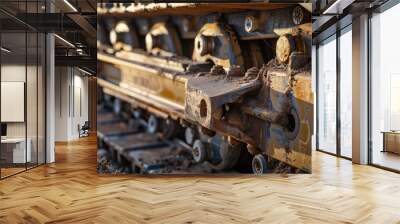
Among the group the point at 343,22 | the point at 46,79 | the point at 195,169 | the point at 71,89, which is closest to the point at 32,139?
the point at 46,79

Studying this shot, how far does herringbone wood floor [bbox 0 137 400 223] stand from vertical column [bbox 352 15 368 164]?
0.87 m

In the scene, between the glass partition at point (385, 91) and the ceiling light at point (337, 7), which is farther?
the glass partition at point (385, 91)

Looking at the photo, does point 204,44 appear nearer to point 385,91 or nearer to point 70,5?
point 70,5

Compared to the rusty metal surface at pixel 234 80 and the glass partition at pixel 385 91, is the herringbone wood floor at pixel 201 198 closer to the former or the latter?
the glass partition at pixel 385 91

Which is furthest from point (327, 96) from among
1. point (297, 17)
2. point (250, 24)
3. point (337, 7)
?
point (250, 24)

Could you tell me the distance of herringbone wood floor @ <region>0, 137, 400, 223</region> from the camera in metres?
3.69

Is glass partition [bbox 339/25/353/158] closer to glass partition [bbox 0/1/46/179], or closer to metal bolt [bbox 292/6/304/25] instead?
metal bolt [bbox 292/6/304/25]

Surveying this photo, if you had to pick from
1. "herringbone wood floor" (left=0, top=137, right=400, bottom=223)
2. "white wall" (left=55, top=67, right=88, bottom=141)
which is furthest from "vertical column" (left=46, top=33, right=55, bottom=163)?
"white wall" (left=55, top=67, right=88, bottom=141)

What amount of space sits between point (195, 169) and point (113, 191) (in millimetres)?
1389

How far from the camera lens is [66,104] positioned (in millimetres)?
13617

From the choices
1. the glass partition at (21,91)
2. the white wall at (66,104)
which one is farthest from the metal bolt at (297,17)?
the white wall at (66,104)

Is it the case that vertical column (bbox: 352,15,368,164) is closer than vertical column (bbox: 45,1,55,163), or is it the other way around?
vertical column (bbox: 352,15,368,164)

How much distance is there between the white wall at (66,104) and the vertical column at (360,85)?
9.77 m

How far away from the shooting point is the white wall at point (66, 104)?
531 inches
